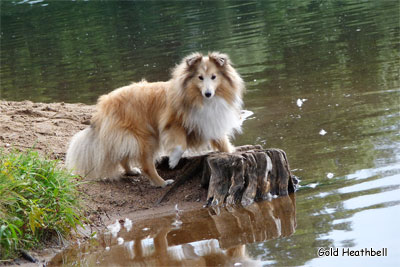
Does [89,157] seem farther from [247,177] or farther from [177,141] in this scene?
[247,177]

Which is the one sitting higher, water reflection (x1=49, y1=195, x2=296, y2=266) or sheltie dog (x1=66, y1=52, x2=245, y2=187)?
sheltie dog (x1=66, y1=52, x2=245, y2=187)

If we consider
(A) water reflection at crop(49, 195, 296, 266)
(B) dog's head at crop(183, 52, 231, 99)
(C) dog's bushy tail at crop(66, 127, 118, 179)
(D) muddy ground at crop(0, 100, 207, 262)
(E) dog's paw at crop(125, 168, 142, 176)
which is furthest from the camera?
(E) dog's paw at crop(125, 168, 142, 176)

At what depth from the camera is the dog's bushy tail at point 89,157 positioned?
289 inches

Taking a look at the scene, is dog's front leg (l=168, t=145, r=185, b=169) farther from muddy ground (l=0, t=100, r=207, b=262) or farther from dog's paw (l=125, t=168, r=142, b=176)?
dog's paw (l=125, t=168, r=142, b=176)

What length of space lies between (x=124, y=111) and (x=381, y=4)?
16.4 meters

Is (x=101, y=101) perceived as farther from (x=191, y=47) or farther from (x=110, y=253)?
(x=191, y=47)

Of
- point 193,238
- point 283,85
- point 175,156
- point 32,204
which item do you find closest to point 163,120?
point 175,156

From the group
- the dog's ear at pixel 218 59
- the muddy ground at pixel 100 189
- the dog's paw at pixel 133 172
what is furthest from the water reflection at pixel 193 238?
the dog's ear at pixel 218 59

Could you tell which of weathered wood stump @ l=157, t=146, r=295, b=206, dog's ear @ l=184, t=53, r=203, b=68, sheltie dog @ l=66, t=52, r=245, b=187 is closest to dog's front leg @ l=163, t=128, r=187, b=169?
sheltie dog @ l=66, t=52, r=245, b=187

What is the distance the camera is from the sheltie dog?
7137 mm

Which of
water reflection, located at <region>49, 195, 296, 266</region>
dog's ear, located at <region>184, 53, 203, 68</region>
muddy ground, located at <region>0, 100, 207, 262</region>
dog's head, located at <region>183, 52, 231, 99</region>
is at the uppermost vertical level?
dog's ear, located at <region>184, 53, 203, 68</region>

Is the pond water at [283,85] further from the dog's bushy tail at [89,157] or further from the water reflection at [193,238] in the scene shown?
the dog's bushy tail at [89,157]

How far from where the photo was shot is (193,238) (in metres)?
6.04

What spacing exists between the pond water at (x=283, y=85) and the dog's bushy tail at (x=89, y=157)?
110 cm
